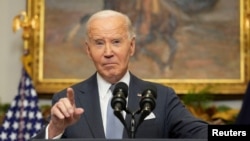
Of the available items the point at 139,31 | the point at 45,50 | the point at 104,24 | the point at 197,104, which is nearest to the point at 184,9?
the point at 139,31

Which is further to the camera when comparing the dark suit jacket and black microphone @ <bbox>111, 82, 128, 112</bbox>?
the dark suit jacket

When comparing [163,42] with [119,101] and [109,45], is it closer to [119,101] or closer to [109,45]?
[109,45]

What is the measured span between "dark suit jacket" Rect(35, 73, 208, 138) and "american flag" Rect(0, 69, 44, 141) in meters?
2.93

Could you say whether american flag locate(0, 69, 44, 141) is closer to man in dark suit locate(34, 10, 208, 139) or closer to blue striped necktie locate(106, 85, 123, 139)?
man in dark suit locate(34, 10, 208, 139)

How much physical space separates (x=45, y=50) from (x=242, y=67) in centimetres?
231

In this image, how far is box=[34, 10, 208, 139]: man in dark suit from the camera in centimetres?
304

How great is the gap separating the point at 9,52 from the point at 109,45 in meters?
3.53

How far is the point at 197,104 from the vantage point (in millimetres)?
6195

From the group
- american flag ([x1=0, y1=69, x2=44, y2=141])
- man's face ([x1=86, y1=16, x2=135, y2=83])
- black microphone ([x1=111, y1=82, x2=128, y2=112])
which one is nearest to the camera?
black microphone ([x1=111, y1=82, x2=128, y2=112])

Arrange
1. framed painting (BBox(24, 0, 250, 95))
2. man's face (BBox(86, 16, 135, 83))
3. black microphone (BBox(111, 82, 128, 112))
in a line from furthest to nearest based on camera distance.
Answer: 1. framed painting (BBox(24, 0, 250, 95))
2. man's face (BBox(86, 16, 135, 83))
3. black microphone (BBox(111, 82, 128, 112))

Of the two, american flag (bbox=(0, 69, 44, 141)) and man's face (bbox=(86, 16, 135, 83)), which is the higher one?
man's face (bbox=(86, 16, 135, 83))

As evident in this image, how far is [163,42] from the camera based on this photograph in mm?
6473

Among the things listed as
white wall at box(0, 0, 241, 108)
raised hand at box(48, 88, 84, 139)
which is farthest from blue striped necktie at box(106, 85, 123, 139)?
white wall at box(0, 0, 241, 108)

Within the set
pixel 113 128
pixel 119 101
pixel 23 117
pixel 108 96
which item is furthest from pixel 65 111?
pixel 23 117
